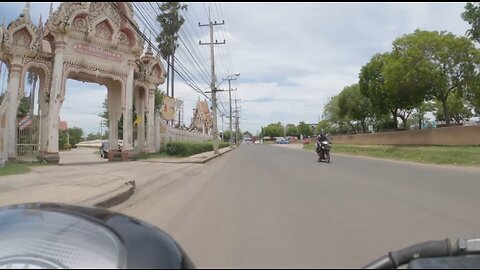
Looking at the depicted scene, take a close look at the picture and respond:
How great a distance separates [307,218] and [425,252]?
4798 millimetres

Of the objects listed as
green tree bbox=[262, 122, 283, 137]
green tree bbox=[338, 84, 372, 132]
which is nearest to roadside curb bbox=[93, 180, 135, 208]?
green tree bbox=[338, 84, 372, 132]

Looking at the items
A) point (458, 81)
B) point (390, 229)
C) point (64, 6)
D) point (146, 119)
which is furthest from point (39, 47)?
point (458, 81)

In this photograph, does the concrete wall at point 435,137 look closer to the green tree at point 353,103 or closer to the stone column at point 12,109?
the green tree at point 353,103

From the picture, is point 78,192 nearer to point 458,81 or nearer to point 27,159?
point 27,159

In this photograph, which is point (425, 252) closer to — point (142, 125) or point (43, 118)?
point (43, 118)

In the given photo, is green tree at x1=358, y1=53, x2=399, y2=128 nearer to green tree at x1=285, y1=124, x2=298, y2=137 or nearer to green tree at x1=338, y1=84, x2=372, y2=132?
green tree at x1=338, y1=84, x2=372, y2=132

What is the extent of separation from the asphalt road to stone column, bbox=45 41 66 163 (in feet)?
34.7

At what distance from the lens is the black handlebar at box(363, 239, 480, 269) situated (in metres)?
2.33

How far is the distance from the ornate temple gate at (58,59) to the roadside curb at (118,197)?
900 centimetres

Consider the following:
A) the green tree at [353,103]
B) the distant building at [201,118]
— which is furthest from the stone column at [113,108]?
the distant building at [201,118]

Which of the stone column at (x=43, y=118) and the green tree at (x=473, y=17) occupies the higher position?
the green tree at (x=473, y=17)

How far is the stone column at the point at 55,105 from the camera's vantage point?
67.7 feet

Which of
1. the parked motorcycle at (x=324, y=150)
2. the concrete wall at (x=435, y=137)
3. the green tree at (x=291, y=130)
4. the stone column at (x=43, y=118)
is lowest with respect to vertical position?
the parked motorcycle at (x=324, y=150)

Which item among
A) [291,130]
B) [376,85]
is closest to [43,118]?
[376,85]
